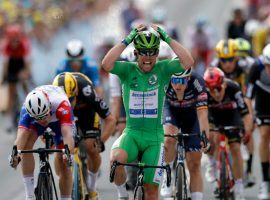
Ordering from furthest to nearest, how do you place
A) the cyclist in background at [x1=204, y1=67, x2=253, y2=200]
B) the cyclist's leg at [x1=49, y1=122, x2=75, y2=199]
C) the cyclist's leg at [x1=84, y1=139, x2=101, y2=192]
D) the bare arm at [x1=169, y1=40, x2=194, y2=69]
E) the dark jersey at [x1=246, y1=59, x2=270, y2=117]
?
the dark jersey at [x1=246, y1=59, x2=270, y2=117] < the cyclist in background at [x1=204, y1=67, x2=253, y2=200] < the cyclist's leg at [x1=84, y1=139, x2=101, y2=192] < the cyclist's leg at [x1=49, y1=122, x2=75, y2=199] < the bare arm at [x1=169, y1=40, x2=194, y2=69]

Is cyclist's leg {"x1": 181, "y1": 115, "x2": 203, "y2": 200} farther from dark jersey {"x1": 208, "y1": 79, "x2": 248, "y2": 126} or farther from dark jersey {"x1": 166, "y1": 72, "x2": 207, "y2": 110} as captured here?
dark jersey {"x1": 208, "y1": 79, "x2": 248, "y2": 126}

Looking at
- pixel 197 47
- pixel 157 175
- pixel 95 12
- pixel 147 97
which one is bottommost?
pixel 157 175

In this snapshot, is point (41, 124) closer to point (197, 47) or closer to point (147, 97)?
point (147, 97)

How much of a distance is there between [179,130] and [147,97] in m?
2.11

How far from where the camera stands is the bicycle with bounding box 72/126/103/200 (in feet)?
45.5

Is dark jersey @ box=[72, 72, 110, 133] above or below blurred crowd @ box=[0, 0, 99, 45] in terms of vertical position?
below

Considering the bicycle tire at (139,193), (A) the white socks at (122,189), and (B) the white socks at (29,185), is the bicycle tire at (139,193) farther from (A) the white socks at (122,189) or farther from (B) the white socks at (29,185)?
(B) the white socks at (29,185)

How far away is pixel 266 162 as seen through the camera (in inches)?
641

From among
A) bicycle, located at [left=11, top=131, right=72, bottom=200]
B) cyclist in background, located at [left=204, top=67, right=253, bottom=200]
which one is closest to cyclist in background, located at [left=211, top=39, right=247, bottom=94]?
cyclist in background, located at [left=204, top=67, right=253, bottom=200]

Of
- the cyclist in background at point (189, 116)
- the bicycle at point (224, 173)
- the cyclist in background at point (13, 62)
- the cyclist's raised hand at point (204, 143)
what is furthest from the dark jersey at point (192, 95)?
the cyclist in background at point (13, 62)

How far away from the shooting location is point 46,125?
42.5 feet

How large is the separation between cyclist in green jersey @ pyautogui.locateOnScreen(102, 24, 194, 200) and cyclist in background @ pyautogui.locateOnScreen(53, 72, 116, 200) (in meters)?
1.55

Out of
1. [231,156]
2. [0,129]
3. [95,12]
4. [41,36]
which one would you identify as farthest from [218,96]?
[95,12]

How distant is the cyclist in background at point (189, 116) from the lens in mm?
13945
